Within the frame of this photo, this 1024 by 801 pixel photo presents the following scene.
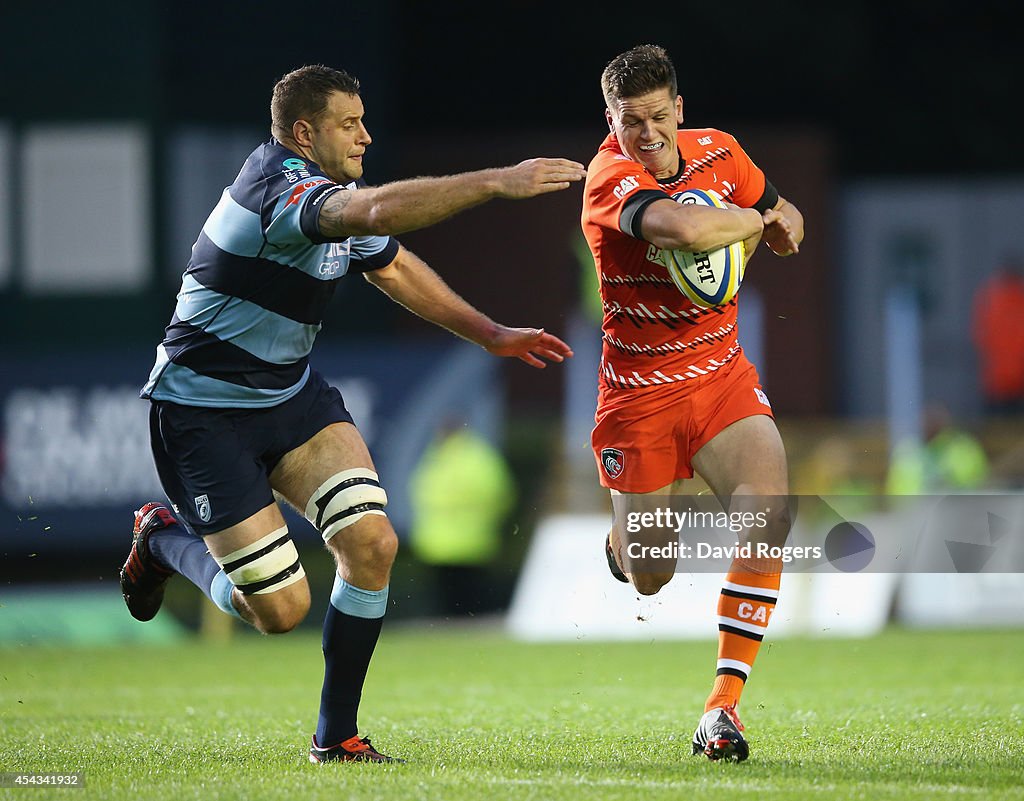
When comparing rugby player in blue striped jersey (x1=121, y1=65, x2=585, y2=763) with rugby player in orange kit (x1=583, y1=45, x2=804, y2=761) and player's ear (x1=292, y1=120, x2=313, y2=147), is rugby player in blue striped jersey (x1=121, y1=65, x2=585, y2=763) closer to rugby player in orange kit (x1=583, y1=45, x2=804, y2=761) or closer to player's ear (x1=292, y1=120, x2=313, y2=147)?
player's ear (x1=292, y1=120, x2=313, y2=147)

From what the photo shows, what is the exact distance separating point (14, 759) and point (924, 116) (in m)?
23.2

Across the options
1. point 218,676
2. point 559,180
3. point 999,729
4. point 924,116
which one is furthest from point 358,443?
point 924,116

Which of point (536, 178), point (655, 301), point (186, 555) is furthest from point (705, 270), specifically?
point (186, 555)

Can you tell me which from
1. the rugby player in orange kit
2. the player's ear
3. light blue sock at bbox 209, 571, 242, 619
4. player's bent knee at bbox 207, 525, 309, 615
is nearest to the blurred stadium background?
the rugby player in orange kit

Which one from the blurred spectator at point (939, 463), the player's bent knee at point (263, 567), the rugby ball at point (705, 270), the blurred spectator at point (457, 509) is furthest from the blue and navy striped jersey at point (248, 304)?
the blurred spectator at point (939, 463)

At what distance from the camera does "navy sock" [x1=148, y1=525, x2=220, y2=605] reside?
6.91 metres

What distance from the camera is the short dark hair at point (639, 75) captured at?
6465 millimetres

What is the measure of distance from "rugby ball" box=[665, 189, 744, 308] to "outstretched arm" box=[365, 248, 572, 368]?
0.66 metres

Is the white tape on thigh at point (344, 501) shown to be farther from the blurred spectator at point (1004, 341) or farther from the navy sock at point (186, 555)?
the blurred spectator at point (1004, 341)

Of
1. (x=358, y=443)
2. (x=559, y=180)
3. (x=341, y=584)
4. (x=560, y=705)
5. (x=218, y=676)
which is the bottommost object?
(x=218, y=676)

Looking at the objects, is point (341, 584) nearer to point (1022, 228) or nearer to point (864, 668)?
point (864, 668)

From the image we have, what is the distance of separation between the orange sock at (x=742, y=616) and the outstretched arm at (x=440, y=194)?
6.05 ft

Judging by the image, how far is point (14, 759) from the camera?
6551mm

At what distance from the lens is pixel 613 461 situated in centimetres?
695
